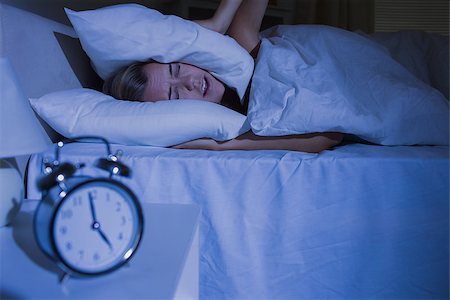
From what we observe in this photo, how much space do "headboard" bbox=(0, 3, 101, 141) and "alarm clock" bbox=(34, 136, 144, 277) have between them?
0.42 m

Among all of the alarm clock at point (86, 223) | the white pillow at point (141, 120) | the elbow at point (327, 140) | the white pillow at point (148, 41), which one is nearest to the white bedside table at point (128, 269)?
the alarm clock at point (86, 223)

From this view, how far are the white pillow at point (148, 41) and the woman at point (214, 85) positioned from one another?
0.03 meters

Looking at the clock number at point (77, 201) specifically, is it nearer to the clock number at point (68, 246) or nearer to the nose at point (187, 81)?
the clock number at point (68, 246)

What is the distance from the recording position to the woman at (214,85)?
88cm

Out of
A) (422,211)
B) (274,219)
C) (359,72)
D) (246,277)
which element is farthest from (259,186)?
(359,72)

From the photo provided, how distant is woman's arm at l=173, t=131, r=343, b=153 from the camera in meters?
0.87

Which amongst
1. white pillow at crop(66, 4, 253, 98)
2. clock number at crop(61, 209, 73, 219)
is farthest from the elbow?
clock number at crop(61, 209, 73, 219)

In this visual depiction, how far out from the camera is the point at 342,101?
820mm

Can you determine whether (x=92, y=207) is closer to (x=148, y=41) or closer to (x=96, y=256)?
(x=96, y=256)

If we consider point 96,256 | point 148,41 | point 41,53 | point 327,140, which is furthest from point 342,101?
point 41,53

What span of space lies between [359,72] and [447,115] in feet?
0.73

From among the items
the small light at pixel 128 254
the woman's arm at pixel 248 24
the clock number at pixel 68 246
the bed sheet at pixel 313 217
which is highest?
the woman's arm at pixel 248 24

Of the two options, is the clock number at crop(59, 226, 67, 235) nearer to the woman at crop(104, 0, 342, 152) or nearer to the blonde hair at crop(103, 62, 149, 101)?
the woman at crop(104, 0, 342, 152)

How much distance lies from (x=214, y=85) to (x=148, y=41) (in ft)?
0.71
